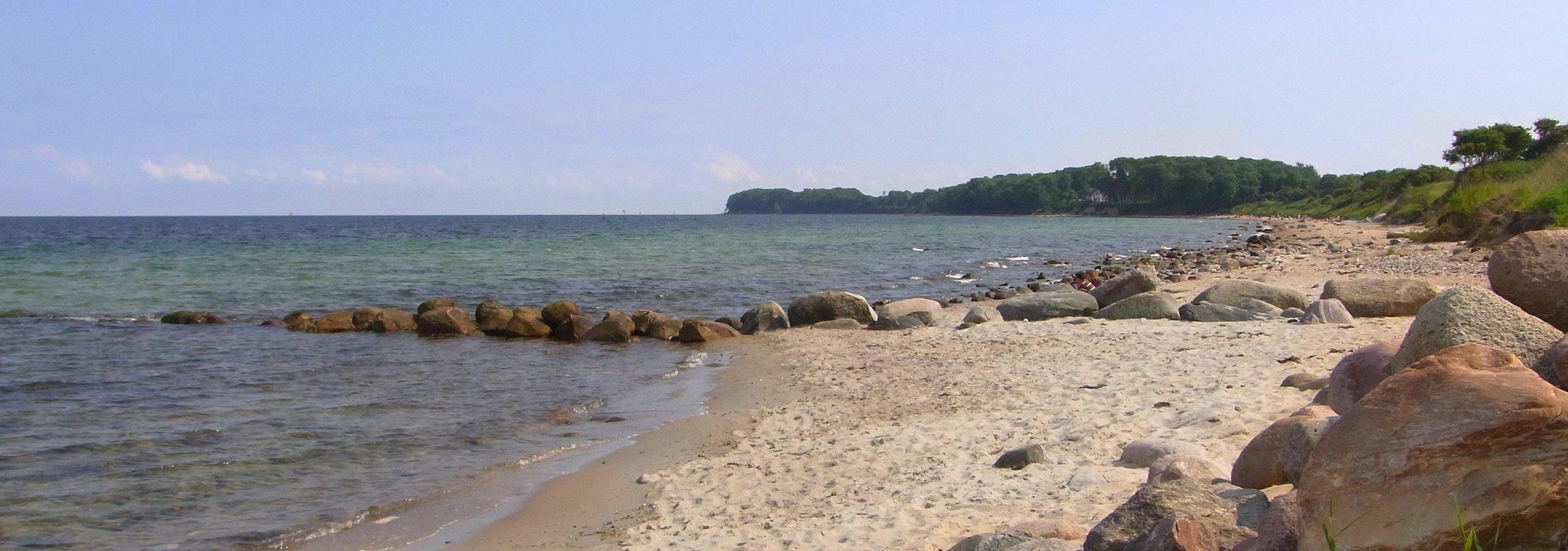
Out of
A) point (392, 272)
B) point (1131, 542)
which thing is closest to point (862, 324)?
point (1131, 542)

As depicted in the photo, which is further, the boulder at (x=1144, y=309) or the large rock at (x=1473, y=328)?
the boulder at (x=1144, y=309)

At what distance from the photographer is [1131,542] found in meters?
3.82

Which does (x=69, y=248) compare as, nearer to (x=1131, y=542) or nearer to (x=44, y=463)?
(x=44, y=463)

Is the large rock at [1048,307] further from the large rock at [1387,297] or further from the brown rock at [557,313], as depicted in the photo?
the brown rock at [557,313]

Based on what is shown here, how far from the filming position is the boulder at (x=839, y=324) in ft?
55.4

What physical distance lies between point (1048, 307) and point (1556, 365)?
40.9 feet

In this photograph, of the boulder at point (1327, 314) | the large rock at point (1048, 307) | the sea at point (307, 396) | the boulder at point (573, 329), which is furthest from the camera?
the boulder at point (573, 329)

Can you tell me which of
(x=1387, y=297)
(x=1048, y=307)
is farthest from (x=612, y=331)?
(x=1387, y=297)

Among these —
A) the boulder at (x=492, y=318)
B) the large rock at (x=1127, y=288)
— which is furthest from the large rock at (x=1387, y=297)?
the boulder at (x=492, y=318)

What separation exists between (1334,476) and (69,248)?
5436cm

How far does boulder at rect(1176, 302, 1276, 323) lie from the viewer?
13.6 m

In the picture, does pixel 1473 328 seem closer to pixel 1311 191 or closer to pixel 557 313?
pixel 557 313

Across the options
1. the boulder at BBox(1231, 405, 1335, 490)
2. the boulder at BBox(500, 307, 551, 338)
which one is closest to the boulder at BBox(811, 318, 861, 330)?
the boulder at BBox(500, 307, 551, 338)

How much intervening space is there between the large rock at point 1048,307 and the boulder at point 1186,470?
422 inches
